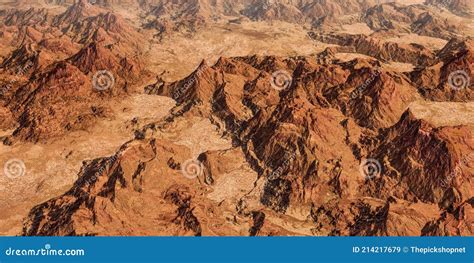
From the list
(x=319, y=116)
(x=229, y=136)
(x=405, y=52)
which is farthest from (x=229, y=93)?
(x=405, y=52)

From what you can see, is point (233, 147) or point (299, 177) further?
point (233, 147)

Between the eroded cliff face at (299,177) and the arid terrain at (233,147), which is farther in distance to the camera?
the arid terrain at (233,147)

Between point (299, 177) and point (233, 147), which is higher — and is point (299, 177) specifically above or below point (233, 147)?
above

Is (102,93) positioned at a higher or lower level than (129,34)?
higher

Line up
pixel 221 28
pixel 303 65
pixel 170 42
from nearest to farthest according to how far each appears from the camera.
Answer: pixel 303 65 → pixel 170 42 → pixel 221 28

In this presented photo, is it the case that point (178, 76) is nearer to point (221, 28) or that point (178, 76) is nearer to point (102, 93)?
point (102, 93)

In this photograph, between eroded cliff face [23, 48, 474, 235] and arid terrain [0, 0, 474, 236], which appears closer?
eroded cliff face [23, 48, 474, 235]

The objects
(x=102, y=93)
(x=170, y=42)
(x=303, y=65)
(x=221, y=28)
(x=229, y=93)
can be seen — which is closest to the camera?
(x=229, y=93)

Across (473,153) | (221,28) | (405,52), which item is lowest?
(221,28)
